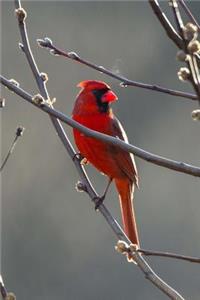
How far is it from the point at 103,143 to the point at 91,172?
129 inches

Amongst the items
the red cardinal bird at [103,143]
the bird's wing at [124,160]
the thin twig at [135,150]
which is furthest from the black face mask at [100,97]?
the thin twig at [135,150]

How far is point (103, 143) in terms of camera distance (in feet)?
11.2

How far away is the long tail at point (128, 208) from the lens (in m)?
3.03

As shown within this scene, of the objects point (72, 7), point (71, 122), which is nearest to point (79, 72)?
point (72, 7)

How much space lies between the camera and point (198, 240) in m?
5.98

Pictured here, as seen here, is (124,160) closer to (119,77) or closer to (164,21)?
(119,77)

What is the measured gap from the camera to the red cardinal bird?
136 inches

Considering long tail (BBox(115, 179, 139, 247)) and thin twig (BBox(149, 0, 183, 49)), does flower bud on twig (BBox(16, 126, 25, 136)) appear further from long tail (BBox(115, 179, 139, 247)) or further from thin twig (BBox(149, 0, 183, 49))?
long tail (BBox(115, 179, 139, 247))

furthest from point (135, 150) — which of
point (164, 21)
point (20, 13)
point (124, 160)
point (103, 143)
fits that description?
point (124, 160)

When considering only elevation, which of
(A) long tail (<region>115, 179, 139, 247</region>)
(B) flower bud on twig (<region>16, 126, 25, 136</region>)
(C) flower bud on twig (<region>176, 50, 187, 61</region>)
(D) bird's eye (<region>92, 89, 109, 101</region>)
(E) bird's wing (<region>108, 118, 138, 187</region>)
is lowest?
(A) long tail (<region>115, 179, 139, 247</region>)

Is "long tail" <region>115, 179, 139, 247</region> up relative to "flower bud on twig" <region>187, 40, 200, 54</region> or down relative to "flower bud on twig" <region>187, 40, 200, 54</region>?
down

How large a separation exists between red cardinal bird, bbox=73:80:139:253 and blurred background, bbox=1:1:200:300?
2.14 m

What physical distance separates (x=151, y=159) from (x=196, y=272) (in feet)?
14.3

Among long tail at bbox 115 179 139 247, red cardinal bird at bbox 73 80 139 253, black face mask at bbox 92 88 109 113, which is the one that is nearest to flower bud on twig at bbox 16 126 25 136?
long tail at bbox 115 179 139 247
